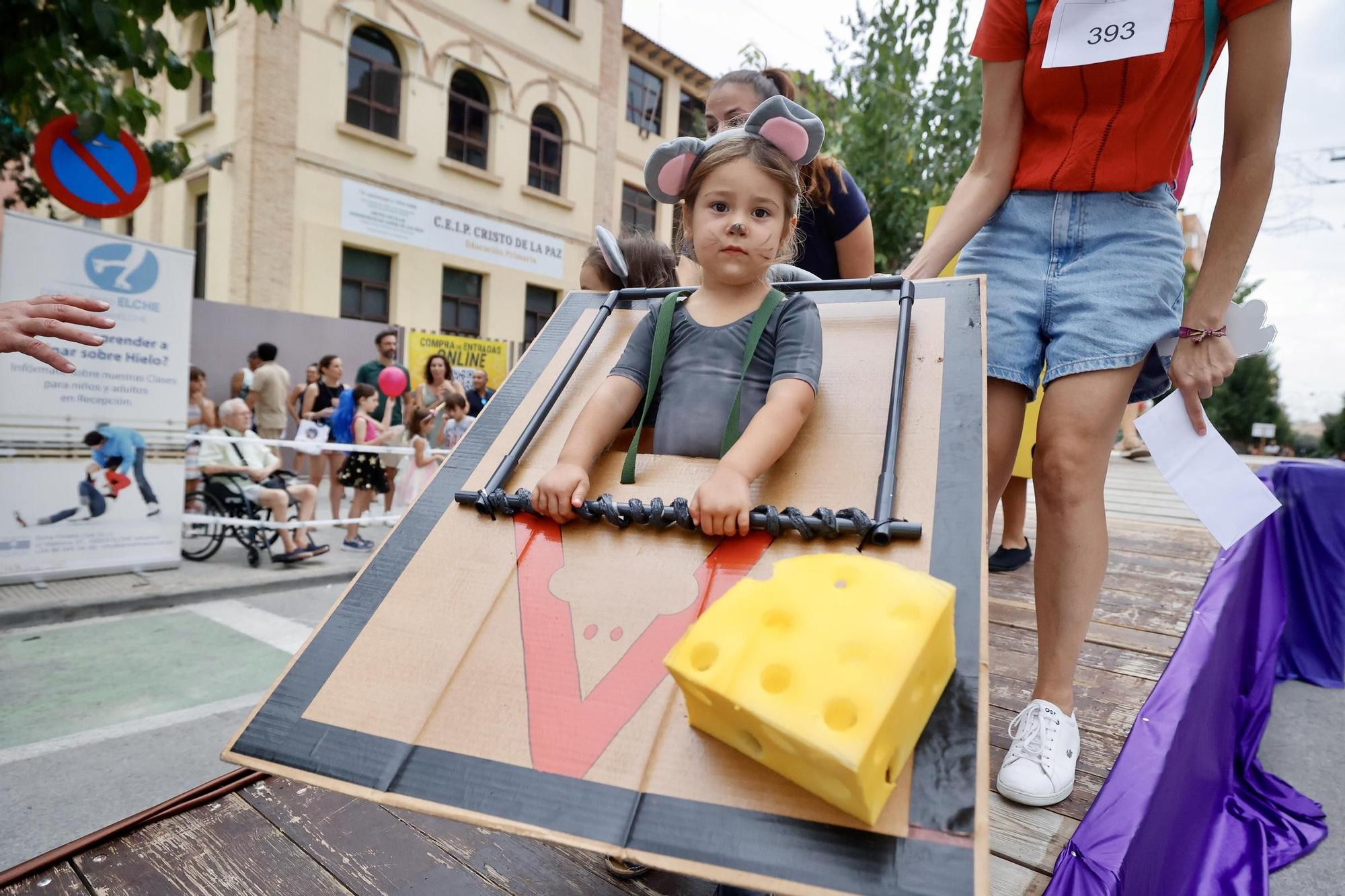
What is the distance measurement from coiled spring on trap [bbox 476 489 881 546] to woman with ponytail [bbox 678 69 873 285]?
1.19 m

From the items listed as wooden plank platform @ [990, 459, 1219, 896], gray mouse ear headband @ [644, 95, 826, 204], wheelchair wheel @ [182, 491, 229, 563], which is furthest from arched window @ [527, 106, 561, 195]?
gray mouse ear headband @ [644, 95, 826, 204]

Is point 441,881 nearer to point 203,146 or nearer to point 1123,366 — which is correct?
point 1123,366

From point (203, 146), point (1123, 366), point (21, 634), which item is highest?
point (203, 146)

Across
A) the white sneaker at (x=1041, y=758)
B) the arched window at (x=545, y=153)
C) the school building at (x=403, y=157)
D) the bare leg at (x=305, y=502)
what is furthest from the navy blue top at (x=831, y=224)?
the arched window at (x=545, y=153)

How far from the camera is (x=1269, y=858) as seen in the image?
2033 millimetres

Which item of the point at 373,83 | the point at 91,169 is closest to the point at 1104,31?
the point at 91,169

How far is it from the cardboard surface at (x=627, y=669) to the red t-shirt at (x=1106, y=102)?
0.34 m

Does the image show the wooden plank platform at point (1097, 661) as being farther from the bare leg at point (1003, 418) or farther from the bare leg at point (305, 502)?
the bare leg at point (305, 502)

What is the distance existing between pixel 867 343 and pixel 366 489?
19.0 ft

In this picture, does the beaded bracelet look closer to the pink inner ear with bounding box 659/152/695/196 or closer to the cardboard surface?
the cardboard surface

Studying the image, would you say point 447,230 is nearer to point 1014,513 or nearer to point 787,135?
point 1014,513

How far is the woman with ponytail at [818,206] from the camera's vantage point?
2438mm

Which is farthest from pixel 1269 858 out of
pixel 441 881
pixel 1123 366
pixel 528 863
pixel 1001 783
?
pixel 441 881

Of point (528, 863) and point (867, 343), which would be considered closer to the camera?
point (528, 863)
